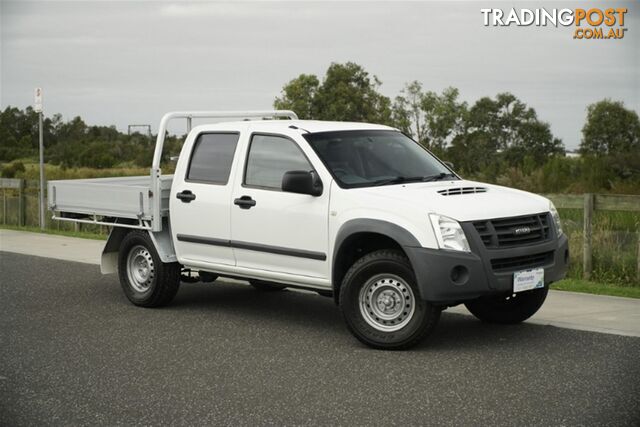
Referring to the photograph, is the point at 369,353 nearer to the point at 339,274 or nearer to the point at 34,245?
the point at 339,274

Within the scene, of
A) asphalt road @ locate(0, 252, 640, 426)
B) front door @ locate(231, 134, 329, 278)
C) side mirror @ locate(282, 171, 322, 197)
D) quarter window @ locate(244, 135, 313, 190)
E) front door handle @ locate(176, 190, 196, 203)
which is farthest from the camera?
front door handle @ locate(176, 190, 196, 203)

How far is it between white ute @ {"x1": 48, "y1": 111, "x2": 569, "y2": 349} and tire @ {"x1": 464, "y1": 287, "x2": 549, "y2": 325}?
1 centimetres

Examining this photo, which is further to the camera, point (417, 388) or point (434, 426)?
point (417, 388)

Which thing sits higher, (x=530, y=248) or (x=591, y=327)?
(x=530, y=248)

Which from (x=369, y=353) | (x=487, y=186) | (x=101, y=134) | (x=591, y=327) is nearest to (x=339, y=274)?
(x=369, y=353)

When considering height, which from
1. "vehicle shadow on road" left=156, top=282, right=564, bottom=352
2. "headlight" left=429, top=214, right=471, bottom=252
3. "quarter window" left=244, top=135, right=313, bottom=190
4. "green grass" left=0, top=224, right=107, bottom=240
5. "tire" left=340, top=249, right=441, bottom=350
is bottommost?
"vehicle shadow on road" left=156, top=282, right=564, bottom=352

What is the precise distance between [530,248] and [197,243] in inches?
134

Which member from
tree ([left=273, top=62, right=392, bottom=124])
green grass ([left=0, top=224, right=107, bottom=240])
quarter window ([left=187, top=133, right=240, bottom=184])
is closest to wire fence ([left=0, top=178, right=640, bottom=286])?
quarter window ([left=187, top=133, right=240, bottom=184])

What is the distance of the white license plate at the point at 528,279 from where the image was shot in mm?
8352

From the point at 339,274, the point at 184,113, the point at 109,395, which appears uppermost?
the point at 184,113

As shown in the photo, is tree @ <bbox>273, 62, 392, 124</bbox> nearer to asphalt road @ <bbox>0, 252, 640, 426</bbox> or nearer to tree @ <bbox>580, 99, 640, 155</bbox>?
tree @ <bbox>580, 99, 640, 155</bbox>

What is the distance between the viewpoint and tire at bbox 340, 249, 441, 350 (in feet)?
27.2

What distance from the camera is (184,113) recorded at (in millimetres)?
10992

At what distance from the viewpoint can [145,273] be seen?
10750mm
